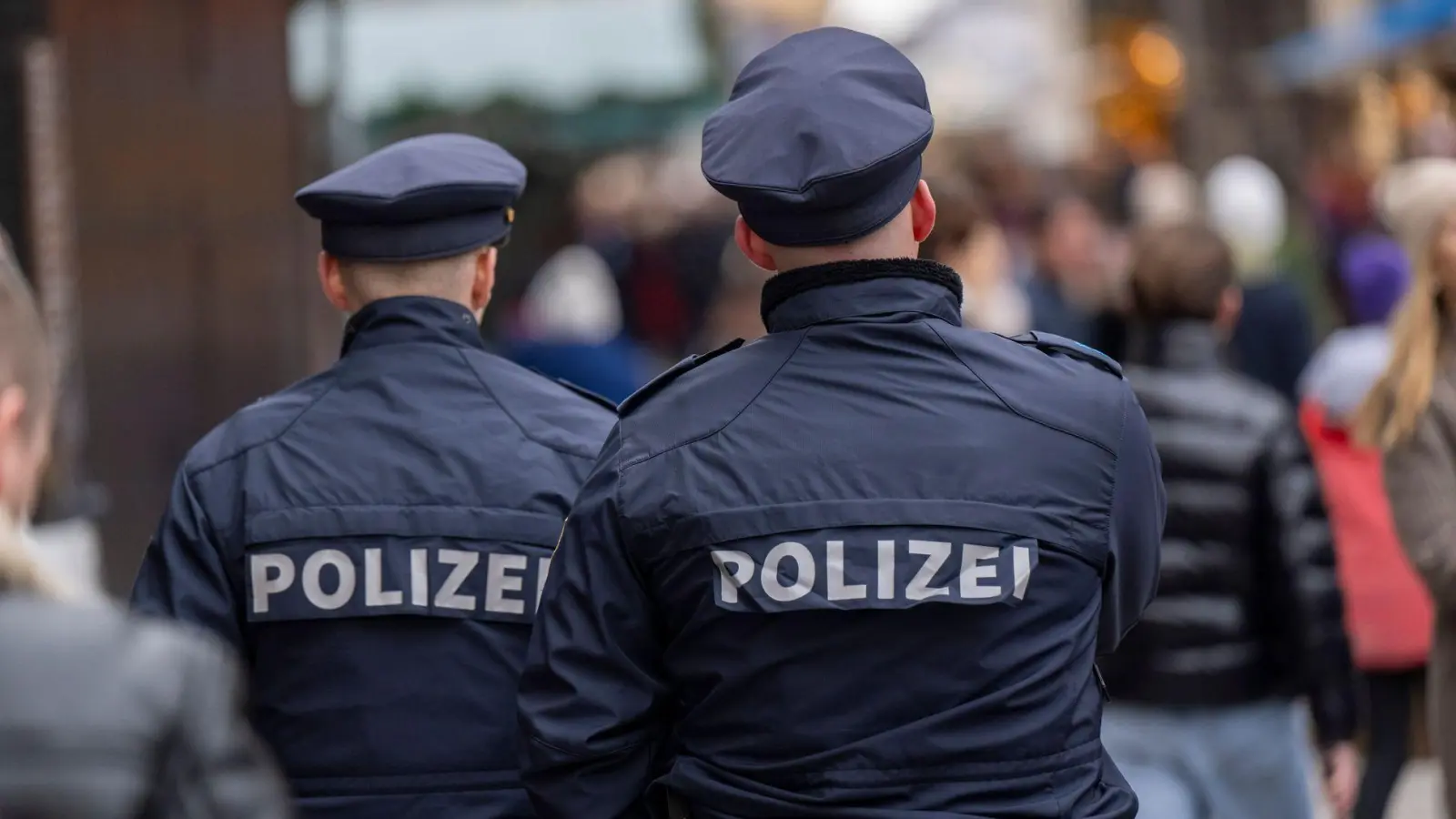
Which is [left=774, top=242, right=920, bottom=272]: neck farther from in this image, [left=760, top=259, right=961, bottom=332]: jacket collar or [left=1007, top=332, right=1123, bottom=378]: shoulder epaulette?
[left=1007, top=332, right=1123, bottom=378]: shoulder epaulette

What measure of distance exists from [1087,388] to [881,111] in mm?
481

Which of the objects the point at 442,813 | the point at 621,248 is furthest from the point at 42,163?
the point at 621,248

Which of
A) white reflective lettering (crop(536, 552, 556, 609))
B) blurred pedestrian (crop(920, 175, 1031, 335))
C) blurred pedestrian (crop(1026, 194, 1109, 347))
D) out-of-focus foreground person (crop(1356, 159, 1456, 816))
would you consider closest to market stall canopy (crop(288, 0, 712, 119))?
blurred pedestrian (crop(1026, 194, 1109, 347))

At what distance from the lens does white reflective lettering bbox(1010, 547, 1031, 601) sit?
2998 millimetres

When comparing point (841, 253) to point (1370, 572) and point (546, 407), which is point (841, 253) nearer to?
point (546, 407)

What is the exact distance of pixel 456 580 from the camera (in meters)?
3.63

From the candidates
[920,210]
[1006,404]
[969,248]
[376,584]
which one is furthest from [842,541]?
[969,248]

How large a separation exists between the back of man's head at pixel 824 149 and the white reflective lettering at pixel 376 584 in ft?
2.86

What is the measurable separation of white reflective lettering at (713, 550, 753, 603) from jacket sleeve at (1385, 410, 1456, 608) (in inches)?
99.1

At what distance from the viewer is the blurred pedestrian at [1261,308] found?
373 inches

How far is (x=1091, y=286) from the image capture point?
12039 millimetres

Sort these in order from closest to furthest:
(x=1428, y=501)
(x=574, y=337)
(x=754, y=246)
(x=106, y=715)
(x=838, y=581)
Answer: (x=106, y=715)
(x=838, y=581)
(x=754, y=246)
(x=1428, y=501)
(x=574, y=337)

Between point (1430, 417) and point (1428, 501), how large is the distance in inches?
8.1

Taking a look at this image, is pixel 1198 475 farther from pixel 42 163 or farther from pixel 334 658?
pixel 42 163
